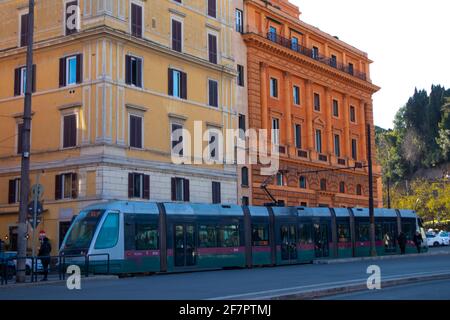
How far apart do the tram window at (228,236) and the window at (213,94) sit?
50.8 feet

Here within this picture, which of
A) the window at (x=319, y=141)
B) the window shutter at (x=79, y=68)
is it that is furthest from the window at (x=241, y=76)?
the window shutter at (x=79, y=68)

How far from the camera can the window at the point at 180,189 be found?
41.1 metres

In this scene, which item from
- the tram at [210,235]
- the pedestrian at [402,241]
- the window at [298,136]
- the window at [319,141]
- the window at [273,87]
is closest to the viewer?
the tram at [210,235]

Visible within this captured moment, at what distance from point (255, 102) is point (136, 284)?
2982 centimetres

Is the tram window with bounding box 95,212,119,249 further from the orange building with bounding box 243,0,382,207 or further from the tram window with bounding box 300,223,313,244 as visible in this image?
the orange building with bounding box 243,0,382,207

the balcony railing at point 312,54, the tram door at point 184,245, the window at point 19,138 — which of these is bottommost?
the tram door at point 184,245

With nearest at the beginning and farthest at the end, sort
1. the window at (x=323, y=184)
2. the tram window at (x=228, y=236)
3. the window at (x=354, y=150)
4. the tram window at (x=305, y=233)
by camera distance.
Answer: the tram window at (x=228, y=236)
the tram window at (x=305, y=233)
the window at (x=323, y=184)
the window at (x=354, y=150)

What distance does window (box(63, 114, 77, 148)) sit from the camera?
125 feet

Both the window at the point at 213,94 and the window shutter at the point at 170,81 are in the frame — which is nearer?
the window shutter at the point at 170,81

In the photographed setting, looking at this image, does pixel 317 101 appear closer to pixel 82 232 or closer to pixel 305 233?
pixel 305 233

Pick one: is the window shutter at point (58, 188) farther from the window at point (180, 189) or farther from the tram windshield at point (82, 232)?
the tram windshield at point (82, 232)

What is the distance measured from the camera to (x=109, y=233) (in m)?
26.0

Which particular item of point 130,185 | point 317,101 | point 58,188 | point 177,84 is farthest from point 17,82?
→ point 317,101

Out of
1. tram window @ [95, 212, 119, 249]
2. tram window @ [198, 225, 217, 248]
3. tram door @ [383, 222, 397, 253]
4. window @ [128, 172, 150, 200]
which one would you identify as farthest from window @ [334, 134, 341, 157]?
tram window @ [95, 212, 119, 249]
